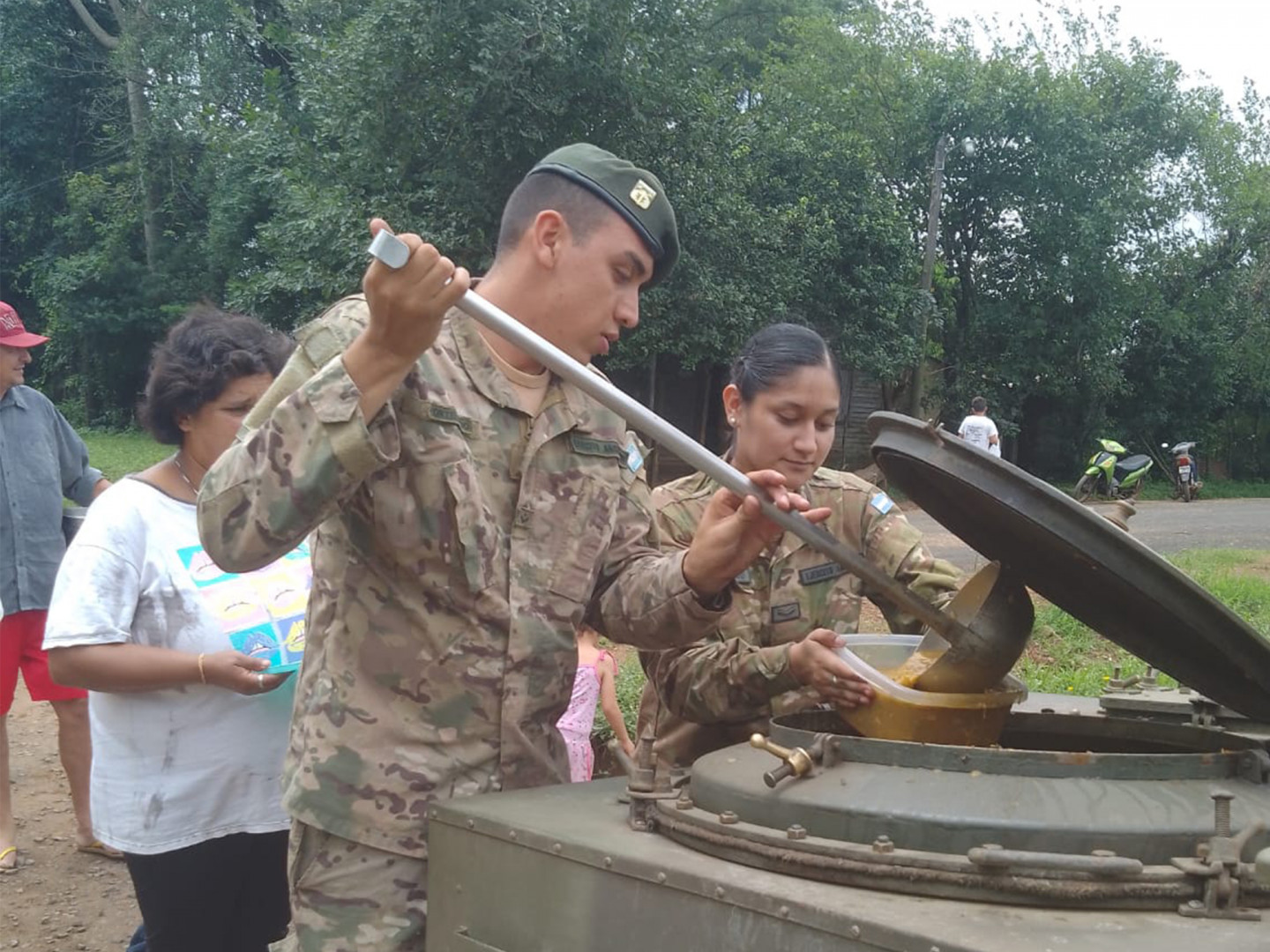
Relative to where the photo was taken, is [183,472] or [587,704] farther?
[587,704]

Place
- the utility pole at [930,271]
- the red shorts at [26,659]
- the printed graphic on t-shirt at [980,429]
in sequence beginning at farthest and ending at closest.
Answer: the utility pole at [930,271] < the printed graphic on t-shirt at [980,429] < the red shorts at [26,659]

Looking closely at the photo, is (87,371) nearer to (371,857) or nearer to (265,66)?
(265,66)

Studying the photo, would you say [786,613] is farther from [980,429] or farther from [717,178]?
[980,429]

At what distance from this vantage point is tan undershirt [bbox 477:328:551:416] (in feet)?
7.16

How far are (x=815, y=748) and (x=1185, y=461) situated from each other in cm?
2258

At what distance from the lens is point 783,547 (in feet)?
9.48

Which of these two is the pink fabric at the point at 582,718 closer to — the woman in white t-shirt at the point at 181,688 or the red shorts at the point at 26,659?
the woman in white t-shirt at the point at 181,688

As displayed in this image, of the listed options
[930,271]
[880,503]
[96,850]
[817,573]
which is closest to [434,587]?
[817,573]

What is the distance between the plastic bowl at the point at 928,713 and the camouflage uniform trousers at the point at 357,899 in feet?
2.28

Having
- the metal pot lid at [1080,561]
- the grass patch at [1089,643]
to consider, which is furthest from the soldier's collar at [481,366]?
the grass patch at [1089,643]

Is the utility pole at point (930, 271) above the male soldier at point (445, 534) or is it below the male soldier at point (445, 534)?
above

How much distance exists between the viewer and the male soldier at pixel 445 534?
1.80 m

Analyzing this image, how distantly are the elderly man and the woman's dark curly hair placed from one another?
212cm

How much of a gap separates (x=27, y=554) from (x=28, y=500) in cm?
21
